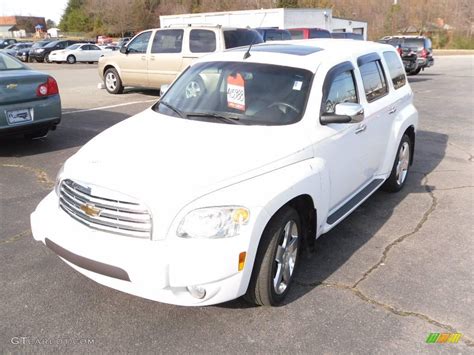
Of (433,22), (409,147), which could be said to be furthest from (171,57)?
(433,22)

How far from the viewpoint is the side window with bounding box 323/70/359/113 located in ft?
13.0

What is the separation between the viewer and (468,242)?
438cm

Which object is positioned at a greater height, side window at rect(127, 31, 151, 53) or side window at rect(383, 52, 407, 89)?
side window at rect(127, 31, 151, 53)

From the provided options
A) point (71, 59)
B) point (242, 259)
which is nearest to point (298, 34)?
point (242, 259)

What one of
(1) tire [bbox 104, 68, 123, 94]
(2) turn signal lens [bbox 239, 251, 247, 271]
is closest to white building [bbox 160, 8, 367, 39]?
(1) tire [bbox 104, 68, 123, 94]

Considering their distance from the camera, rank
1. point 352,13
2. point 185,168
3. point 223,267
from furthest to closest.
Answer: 1. point 352,13
2. point 185,168
3. point 223,267

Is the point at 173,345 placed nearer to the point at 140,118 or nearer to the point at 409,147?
the point at 140,118

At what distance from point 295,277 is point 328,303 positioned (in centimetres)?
39

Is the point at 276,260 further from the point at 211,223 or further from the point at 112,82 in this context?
the point at 112,82

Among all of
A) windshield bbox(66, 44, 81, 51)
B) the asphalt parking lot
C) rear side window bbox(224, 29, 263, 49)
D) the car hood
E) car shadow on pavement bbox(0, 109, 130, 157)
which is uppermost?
rear side window bbox(224, 29, 263, 49)

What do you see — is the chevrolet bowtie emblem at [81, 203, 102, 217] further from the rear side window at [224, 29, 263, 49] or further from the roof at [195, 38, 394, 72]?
the rear side window at [224, 29, 263, 49]

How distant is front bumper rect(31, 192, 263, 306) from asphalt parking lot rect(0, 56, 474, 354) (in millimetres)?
335

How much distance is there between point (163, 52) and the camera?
12266mm

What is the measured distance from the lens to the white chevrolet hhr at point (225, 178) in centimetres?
280
